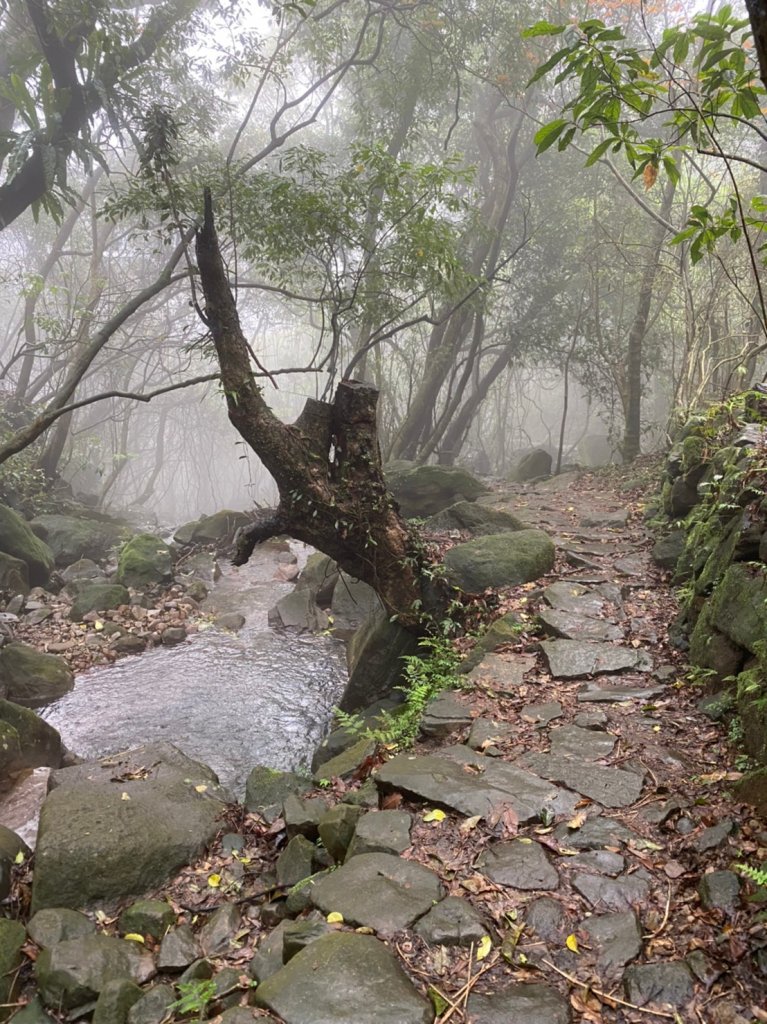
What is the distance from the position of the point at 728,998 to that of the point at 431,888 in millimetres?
1127

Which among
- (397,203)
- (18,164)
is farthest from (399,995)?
(18,164)

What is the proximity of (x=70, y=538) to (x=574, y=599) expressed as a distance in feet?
31.3

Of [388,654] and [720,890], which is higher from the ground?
[720,890]

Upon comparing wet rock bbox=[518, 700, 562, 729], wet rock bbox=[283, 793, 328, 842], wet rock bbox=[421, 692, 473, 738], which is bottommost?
wet rock bbox=[283, 793, 328, 842]

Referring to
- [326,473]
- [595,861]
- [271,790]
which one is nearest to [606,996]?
[595,861]

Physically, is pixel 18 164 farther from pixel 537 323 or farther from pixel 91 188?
pixel 537 323

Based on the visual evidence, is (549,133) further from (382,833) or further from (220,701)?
(220,701)

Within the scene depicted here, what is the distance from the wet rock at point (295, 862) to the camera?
3371 mm

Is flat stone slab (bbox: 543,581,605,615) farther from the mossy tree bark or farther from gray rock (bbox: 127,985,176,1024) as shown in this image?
gray rock (bbox: 127,985,176,1024)

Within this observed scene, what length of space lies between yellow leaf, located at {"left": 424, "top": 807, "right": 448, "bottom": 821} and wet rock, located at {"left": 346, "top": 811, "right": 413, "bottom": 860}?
85 mm

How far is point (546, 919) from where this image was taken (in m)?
2.54

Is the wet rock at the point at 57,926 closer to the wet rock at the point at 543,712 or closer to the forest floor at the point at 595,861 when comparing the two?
the forest floor at the point at 595,861

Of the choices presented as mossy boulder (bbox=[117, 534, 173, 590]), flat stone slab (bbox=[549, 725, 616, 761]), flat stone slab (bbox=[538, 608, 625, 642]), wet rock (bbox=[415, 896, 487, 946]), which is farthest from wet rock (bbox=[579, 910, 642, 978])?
mossy boulder (bbox=[117, 534, 173, 590])

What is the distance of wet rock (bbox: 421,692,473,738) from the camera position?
4.29 metres
